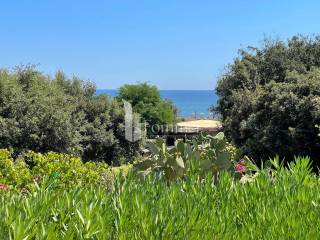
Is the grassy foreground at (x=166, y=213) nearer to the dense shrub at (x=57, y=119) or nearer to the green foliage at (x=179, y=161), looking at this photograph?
the green foliage at (x=179, y=161)

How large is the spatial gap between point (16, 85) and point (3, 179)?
1219 cm

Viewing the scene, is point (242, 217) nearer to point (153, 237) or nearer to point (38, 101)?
point (153, 237)

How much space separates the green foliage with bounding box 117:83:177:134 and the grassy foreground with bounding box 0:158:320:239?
114 feet

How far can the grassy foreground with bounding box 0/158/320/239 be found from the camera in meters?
1.81

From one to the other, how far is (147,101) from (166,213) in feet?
119

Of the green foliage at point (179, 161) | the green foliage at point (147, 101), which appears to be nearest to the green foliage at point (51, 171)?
the green foliage at point (179, 161)

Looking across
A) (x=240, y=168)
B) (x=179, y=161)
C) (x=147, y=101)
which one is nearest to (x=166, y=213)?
(x=179, y=161)

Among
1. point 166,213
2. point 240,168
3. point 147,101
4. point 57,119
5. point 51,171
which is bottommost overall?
point 51,171

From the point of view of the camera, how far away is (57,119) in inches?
722

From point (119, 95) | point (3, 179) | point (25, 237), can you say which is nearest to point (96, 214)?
point (25, 237)

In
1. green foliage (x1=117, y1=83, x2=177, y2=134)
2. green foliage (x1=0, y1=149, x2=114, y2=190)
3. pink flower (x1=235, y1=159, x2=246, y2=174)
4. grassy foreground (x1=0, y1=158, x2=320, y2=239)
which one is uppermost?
green foliage (x1=117, y1=83, x2=177, y2=134)

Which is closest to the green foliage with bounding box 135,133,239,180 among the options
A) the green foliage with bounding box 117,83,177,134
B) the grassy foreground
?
the grassy foreground

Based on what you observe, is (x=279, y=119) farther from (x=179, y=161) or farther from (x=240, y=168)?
(x=179, y=161)

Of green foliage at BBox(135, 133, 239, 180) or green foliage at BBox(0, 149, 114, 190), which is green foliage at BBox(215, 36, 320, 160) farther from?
green foliage at BBox(135, 133, 239, 180)
